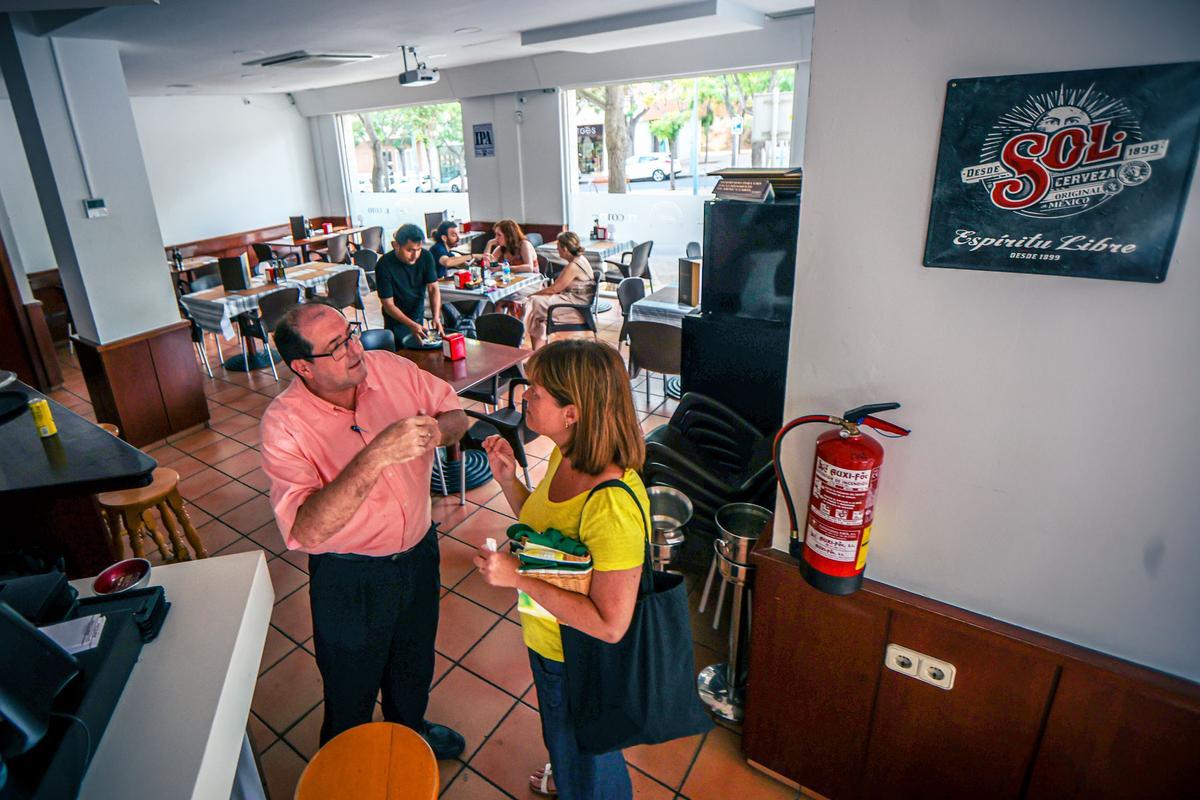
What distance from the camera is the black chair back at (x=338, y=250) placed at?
8.69m

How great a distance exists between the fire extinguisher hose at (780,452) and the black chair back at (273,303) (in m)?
5.22

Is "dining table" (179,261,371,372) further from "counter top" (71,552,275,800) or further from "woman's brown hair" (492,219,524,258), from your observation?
"counter top" (71,552,275,800)

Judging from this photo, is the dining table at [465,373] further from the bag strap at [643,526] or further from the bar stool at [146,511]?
the bag strap at [643,526]

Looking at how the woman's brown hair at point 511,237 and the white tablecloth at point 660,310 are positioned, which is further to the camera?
the woman's brown hair at point 511,237

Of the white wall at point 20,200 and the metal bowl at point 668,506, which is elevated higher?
the white wall at point 20,200

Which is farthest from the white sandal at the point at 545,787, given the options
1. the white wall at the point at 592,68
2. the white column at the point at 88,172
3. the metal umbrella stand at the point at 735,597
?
the white wall at the point at 592,68

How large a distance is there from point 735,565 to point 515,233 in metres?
5.37

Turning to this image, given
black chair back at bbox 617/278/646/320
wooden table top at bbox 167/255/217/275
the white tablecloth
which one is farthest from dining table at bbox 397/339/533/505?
wooden table top at bbox 167/255/217/275

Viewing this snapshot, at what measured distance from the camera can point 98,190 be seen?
14.7 ft

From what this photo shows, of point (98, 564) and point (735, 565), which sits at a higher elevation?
point (735, 565)

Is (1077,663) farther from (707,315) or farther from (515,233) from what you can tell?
(515,233)

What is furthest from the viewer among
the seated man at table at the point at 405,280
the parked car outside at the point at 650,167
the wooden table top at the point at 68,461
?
the parked car outside at the point at 650,167

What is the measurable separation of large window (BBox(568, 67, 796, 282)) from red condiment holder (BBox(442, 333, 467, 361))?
5335 millimetres

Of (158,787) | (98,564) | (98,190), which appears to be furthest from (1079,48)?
(98,190)
